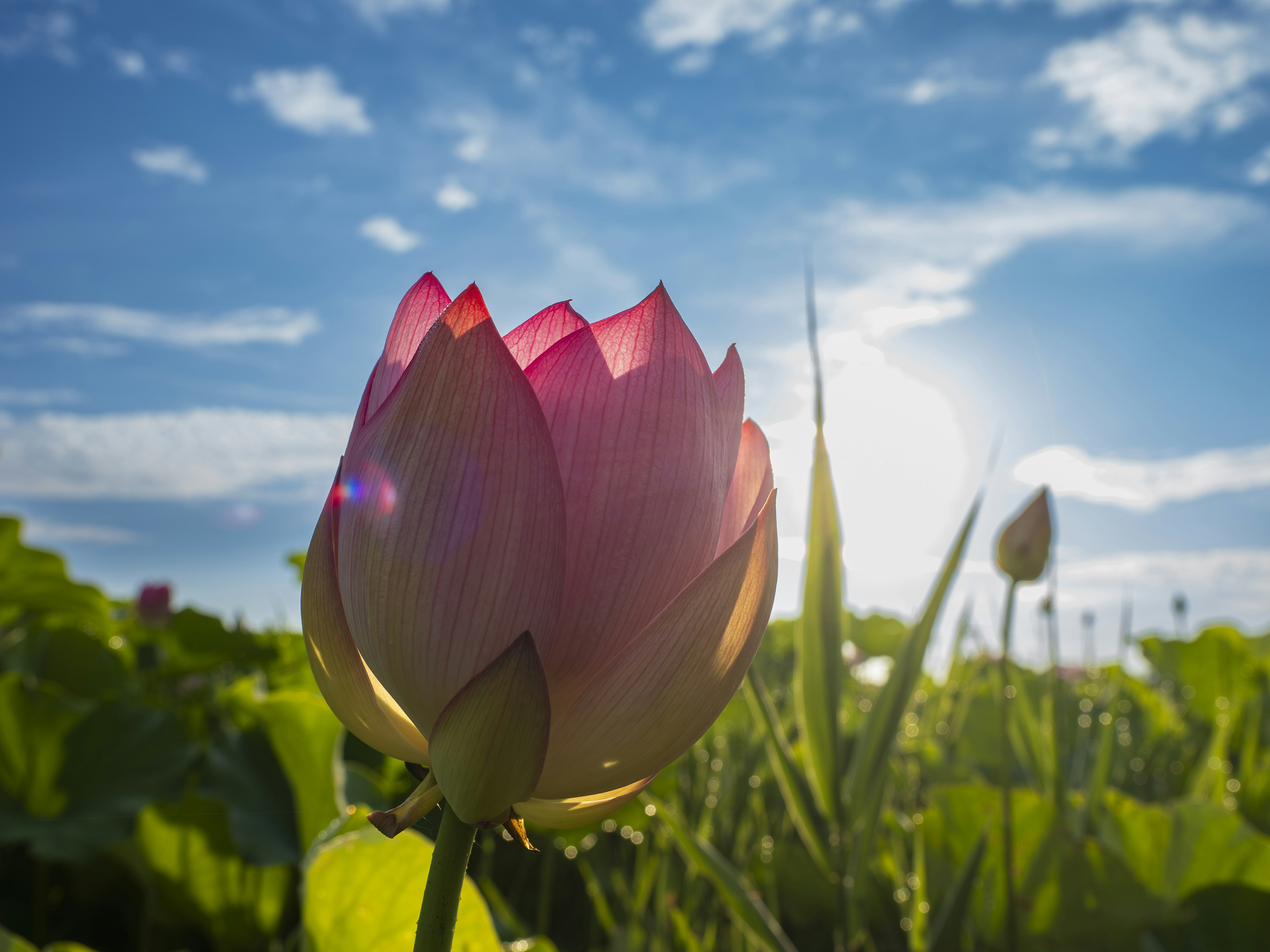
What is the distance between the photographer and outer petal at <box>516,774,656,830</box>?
0.27 metres

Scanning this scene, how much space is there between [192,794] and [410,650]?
85cm

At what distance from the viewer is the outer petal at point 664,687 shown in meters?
0.24

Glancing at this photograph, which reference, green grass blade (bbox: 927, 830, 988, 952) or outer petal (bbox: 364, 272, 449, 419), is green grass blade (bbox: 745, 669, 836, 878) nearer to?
green grass blade (bbox: 927, 830, 988, 952)

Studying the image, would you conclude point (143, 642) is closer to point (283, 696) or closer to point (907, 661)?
point (283, 696)

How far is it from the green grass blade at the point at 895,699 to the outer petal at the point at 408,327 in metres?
0.40

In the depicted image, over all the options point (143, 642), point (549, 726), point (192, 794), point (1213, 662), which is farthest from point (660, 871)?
point (1213, 662)

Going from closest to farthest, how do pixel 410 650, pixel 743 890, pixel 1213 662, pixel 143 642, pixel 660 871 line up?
1. pixel 410 650
2. pixel 743 890
3. pixel 660 871
4. pixel 143 642
5. pixel 1213 662

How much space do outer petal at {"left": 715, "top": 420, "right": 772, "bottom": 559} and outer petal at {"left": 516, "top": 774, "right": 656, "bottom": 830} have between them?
8 cm

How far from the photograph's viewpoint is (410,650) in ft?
0.78

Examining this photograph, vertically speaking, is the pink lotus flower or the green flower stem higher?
the pink lotus flower

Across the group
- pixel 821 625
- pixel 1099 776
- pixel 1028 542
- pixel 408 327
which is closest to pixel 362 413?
pixel 408 327

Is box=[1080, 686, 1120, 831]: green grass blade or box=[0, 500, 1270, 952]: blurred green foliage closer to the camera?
box=[0, 500, 1270, 952]: blurred green foliage

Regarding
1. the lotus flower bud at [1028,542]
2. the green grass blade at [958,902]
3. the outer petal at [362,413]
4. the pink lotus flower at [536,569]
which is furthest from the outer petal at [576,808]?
the lotus flower bud at [1028,542]

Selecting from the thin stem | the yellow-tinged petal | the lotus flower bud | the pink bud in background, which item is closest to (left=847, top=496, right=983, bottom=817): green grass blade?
the thin stem
